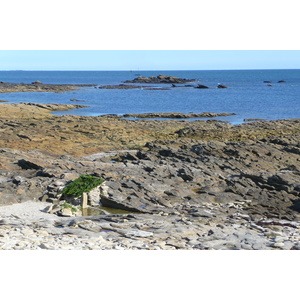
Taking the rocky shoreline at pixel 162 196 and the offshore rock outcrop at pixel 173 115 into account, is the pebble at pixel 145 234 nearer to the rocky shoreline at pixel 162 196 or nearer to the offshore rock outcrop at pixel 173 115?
the rocky shoreline at pixel 162 196

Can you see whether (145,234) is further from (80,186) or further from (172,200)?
(80,186)

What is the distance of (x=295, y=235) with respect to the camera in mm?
14609

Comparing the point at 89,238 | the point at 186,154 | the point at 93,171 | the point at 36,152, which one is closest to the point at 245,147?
the point at 186,154

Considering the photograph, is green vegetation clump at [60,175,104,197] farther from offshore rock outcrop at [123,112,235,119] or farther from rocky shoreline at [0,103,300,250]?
offshore rock outcrop at [123,112,235,119]

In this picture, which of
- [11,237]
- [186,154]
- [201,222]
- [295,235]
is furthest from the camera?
[186,154]

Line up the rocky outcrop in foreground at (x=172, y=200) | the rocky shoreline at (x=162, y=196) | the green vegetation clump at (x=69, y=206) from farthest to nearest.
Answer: the green vegetation clump at (x=69, y=206) < the rocky shoreline at (x=162, y=196) < the rocky outcrop in foreground at (x=172, y=200)

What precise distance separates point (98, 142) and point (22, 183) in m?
18.5

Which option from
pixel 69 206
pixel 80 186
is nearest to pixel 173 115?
pixel 80 186

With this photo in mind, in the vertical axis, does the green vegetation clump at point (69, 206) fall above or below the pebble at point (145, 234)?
below

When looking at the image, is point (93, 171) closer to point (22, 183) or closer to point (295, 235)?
point (22, 183)

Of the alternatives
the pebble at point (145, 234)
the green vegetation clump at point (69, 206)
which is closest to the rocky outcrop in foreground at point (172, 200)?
the pebble at point (145, 234)

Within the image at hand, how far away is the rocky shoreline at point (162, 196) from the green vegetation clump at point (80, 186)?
2.53 ft

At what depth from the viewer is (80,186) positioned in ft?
65.0

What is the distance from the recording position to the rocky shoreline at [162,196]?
13562 millimetres
